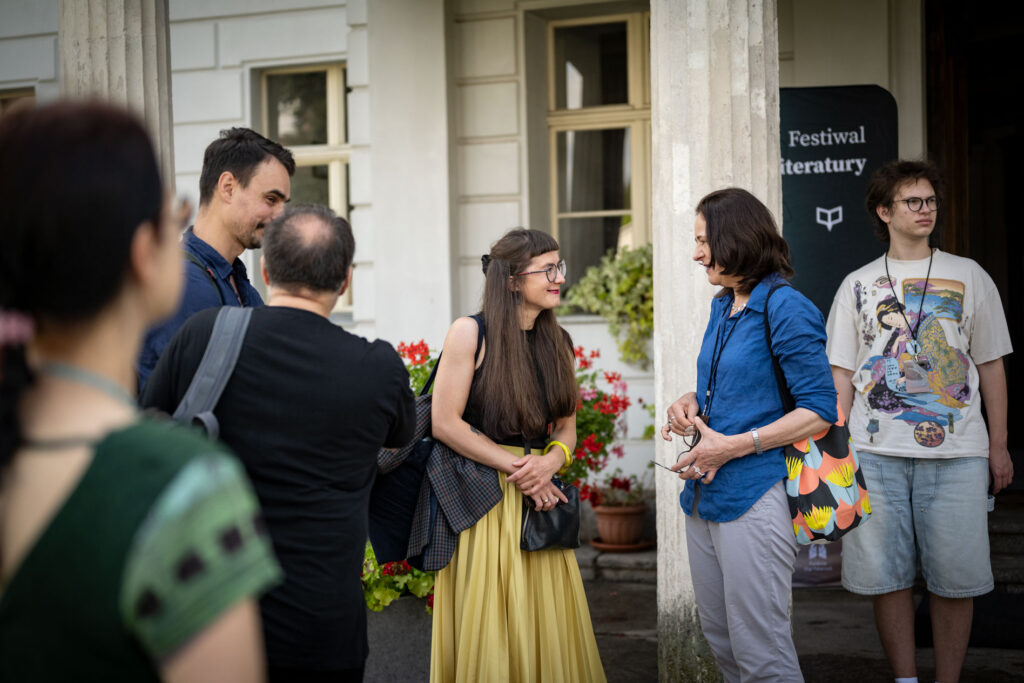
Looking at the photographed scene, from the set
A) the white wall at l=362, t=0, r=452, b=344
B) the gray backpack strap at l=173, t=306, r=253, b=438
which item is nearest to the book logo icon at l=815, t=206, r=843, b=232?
the white wall at l=362, t=0, r=452, b=344

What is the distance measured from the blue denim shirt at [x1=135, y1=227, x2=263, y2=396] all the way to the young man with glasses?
2.56 m

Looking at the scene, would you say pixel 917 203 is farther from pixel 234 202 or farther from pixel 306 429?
pixel 306 429

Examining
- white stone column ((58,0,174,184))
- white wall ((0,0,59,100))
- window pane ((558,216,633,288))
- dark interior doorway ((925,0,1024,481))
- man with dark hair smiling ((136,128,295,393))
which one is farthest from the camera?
white wall ((0,0,59,100))

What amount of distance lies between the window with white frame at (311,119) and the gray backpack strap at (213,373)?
6.61m

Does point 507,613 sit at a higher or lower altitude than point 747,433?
lower

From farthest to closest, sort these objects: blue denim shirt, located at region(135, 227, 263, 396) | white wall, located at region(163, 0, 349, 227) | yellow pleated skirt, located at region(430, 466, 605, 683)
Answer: white wall, located at region(163, 0, 349, 227) → yellow pleated skirt, located at region(430, 466, 605, 683) → blue denim shirt, located at region(135, 227, 263, 396)

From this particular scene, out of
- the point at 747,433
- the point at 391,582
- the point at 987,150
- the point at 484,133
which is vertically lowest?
the point at 391,582

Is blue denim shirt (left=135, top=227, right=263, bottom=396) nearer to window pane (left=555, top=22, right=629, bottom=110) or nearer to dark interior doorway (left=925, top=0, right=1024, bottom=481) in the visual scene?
window pane (left=555, top=22, right=629, bottom=110)

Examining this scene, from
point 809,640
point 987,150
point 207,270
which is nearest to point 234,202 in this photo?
point 207,270

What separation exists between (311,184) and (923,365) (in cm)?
636

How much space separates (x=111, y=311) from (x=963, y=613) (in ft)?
12.3

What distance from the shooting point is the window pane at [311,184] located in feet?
29.2

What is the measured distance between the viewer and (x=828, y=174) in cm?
595

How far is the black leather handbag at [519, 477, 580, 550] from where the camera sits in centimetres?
335
